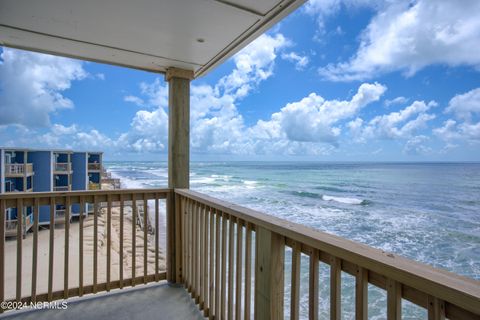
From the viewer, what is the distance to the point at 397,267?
69cm

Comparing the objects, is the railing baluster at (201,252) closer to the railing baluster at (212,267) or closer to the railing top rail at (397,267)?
the railing baluster at (212,267)

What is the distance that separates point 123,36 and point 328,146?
32365mm

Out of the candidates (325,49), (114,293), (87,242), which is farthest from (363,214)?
(325,49)

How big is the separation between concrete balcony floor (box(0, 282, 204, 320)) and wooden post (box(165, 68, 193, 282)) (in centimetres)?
26

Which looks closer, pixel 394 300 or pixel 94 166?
pixel 394 300

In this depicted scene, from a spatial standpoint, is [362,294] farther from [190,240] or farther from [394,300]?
[190,240]

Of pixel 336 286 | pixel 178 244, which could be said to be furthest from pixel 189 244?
pixel 336 286

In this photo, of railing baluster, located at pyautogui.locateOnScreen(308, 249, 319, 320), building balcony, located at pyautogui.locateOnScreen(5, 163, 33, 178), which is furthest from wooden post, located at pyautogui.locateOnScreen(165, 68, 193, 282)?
building balcony, located at pyautogui.locateOnScreen(5, 163, 33, 178)

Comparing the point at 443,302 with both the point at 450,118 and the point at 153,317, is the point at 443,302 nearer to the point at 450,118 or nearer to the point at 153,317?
the point at 153,317

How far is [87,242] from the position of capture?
8.53 m

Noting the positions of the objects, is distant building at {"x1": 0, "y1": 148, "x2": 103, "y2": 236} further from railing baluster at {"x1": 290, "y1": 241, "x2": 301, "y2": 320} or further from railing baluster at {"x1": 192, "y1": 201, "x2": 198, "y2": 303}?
railing baluster at {"x1": 290, "y1": 241, "x2": 301, "y2": 320}

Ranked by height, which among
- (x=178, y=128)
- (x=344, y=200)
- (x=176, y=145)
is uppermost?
(x=178, y=128)

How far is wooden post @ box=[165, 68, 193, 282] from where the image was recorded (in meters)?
2.54

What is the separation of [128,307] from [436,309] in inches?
86.2
